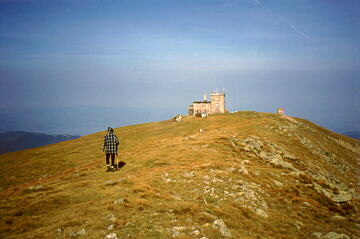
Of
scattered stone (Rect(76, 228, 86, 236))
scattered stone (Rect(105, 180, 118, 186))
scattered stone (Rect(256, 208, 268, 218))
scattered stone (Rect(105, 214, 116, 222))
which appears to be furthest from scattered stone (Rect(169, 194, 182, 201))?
scattered stone (Rect(76, 228, 86, 236))

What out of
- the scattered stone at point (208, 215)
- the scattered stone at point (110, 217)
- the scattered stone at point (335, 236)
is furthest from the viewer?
the scattered stone at point (335, 236)

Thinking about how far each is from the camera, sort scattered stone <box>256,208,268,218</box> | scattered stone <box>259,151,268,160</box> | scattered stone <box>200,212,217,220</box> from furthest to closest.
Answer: scattered stone <box>259,151,268,160</box> < scattered stone <box>256,208,268,218</box> < scattered stone <box>200,212,217,220</box>

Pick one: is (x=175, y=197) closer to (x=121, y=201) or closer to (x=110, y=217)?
(x=121, y=201)

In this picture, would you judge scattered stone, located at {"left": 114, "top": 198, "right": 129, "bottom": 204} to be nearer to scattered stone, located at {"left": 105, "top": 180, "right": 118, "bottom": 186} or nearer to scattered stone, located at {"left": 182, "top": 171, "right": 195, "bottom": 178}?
scattered stone, located at {"left": 105, "top": 180, "right": 118, "bottom": 186}

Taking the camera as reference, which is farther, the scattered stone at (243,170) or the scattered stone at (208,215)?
the scattered stone at (243,170)

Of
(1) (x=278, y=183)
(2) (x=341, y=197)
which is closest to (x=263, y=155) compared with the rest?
(1) (x=278, y=183)

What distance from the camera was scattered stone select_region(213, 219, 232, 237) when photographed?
1105 cm

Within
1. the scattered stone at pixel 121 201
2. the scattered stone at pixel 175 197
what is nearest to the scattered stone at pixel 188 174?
the scattered stone at pixel 175 197

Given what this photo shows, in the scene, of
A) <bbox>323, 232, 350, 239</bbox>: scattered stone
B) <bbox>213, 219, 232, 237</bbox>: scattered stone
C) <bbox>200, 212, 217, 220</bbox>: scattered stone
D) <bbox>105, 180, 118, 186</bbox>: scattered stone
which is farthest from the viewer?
<bbox>105, 180, 118, 186</bbox>: scattered stone

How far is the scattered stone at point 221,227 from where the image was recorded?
11.1 m

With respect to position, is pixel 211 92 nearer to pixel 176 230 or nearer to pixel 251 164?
pixel 251 164

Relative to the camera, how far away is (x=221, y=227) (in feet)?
37.3

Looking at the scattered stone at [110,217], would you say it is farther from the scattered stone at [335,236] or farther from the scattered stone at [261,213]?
the scattered stone at [335,236]

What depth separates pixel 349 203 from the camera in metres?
20.0
